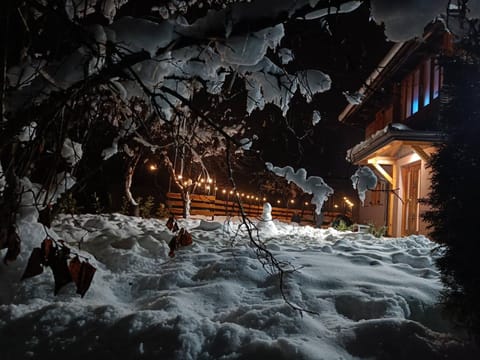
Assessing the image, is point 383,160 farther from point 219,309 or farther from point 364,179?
point 219,309

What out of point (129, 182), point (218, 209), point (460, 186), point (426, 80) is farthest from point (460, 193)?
point (218, 209)

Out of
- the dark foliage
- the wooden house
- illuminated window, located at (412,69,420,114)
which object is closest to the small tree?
the dark foliage

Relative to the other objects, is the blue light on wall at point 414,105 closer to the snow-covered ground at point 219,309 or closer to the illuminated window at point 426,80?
the illuminated window at point 426,80

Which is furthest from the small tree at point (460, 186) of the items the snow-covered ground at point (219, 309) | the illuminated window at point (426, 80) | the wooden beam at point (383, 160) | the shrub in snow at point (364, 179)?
the wooden beam at point (383, 160)

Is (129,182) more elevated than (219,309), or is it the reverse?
(129,182)

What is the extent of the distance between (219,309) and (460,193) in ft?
6.95

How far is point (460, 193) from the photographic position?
2371 millimetres

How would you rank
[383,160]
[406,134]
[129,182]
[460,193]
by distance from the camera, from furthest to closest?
[383,160] → [129,182] → [406,134] → [460,193]

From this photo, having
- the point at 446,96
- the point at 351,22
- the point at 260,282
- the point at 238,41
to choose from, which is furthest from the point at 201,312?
the point at 351,22

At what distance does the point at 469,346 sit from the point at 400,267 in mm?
2603

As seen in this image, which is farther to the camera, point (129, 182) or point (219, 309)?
point (129, 182)

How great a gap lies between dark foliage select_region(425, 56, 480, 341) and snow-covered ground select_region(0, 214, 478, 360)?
34 cm

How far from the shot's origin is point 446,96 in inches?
107

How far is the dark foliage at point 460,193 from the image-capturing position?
2.26 metres
